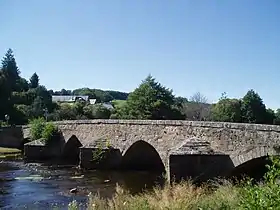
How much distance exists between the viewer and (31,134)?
1422 inches

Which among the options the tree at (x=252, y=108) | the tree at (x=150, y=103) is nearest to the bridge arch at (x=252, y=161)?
the tree at (x=150, y=103)

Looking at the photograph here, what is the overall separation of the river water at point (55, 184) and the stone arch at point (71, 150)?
16.0ft

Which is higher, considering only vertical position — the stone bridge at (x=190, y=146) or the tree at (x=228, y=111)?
the tree at (x=228, y=111)

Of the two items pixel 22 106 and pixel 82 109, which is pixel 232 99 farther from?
pixel 22 106

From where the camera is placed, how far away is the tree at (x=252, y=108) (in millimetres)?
44156

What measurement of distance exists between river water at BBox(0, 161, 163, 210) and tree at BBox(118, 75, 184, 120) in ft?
59.7

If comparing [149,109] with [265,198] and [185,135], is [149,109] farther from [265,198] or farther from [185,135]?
[265,198]

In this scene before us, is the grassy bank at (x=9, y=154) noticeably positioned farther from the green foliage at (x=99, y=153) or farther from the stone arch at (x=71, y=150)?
the green foliage at (x=99, y=153)

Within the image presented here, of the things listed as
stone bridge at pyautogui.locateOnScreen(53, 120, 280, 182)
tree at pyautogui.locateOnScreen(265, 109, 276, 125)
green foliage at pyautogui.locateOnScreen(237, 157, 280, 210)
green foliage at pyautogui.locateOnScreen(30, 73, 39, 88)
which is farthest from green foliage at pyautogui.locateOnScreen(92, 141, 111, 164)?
green foliage at pyautogui.locateOnScreen(30, 73, 39, 88)

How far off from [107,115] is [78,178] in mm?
40946

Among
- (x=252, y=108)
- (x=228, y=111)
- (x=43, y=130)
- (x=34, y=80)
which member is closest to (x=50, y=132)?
(x=43, y=130)

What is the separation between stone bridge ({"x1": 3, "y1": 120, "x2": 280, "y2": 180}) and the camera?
14445 mm

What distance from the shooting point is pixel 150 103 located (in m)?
44.1

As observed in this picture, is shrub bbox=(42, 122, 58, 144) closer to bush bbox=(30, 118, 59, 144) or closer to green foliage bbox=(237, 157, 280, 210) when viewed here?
bush bbox=(30, 118, 59, 144)
